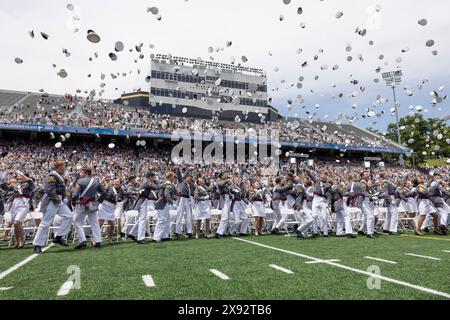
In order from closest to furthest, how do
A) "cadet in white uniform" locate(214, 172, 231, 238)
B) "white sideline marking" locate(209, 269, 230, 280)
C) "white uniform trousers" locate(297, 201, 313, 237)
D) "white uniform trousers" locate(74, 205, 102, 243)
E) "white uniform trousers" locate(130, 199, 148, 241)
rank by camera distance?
"white sideline marking" locate(209, 269, 230, 280)
"white uniform trousers" locate(74, 205, 102, 243)
"white uniform trousers" locate(130, 199, 148, 241)
"white uniform trousers" locate(297, 201, 313, 237)
"cadet in white uniform" locate(214, 172, 231, 238)

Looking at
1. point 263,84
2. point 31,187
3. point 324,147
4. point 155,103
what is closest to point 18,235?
point 31,187

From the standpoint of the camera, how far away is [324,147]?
48406 mm

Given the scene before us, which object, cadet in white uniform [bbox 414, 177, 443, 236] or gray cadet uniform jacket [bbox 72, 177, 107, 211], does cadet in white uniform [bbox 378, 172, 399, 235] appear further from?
gray cadet uniform jacket [bbox 72, 177, 107, 211]

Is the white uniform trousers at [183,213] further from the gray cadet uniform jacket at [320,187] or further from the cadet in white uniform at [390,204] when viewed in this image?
the cadet in white uniform at [390,204]

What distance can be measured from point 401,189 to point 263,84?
149ft

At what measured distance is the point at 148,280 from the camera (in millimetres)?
5250

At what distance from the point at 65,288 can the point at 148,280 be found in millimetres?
1171

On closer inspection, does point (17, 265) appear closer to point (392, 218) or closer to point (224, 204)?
point (224, 204)

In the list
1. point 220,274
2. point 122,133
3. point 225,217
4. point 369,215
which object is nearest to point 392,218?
point 369,215

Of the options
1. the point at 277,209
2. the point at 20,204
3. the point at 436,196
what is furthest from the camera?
the point at 277,209

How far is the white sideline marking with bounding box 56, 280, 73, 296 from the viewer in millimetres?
4496

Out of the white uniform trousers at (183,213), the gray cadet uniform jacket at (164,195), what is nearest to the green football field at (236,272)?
the gray cadet uniform jacket at (164,195)

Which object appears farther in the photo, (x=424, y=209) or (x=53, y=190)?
(x=424, y=209)

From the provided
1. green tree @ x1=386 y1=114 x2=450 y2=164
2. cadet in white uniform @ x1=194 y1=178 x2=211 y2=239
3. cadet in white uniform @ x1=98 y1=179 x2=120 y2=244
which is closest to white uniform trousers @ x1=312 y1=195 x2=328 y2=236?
cadet in white uniform @ x1=194 y1=178 x2=211 y2=239
